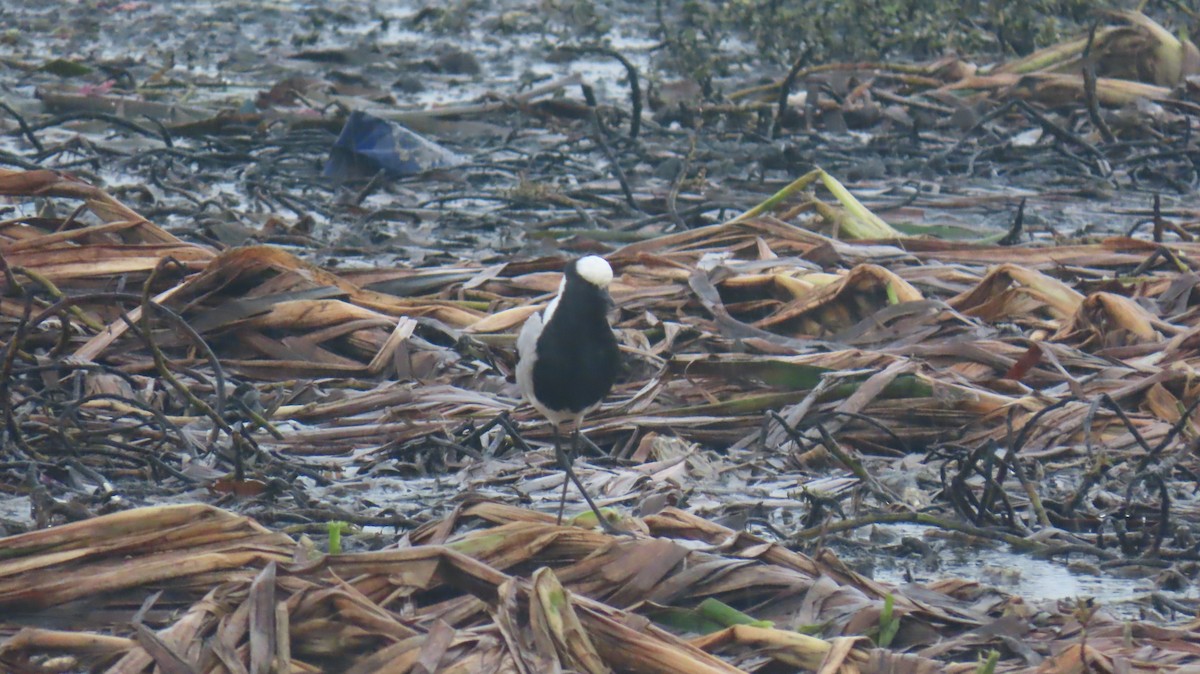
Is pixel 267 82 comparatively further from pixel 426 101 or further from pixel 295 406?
pixel 295 406

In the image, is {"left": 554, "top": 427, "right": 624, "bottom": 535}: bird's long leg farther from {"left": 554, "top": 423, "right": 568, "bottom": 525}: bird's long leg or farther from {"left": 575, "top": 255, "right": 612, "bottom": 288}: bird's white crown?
{"left": 575, "top": 255, "right": 612, "bottom": 288}: bird's white crown

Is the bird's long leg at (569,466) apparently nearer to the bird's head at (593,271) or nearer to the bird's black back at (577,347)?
the bird's black back at (577,347)

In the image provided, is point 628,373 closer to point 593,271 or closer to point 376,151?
point 593,271

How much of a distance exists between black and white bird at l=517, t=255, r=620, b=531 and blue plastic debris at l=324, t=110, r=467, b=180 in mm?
4801

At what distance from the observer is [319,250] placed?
25.4ft

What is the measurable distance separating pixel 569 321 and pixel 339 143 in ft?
16.3

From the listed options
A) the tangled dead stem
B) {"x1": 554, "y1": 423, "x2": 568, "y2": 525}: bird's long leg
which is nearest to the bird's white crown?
{"x1": 554, "y1": 423, "x2": 568, "y2": 525}: bird's long leg

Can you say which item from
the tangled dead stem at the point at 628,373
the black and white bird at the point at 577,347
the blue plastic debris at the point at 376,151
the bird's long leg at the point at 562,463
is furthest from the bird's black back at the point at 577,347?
the blue plastic debris at the point at 376,151

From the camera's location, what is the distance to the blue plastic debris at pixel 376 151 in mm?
9344

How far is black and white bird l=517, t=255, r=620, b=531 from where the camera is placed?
15.4 ft

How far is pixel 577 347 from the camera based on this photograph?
4.70 metres

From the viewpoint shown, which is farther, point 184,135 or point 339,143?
point 184,135

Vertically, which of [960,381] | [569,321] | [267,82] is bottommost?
[267,82]

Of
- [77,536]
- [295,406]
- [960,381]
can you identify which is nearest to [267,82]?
[295,406]
